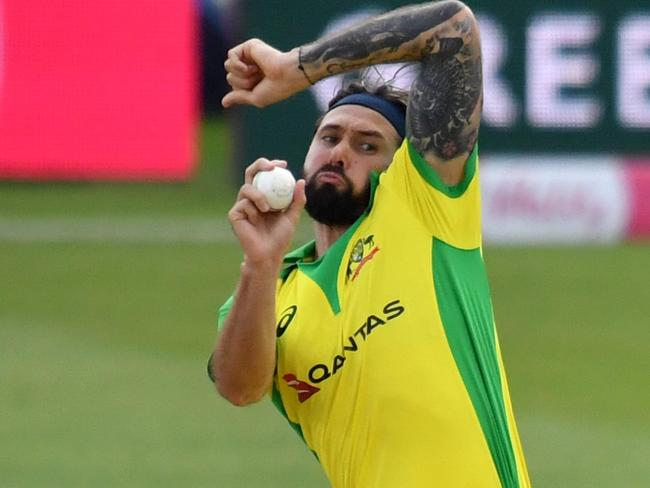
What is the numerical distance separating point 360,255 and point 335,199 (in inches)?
7.2

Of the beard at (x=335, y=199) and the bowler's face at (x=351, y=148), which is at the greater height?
the bowler's face at (x=351, y=148)

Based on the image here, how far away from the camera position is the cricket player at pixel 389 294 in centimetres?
460

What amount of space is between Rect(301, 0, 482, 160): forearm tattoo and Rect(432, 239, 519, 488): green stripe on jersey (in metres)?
0.32

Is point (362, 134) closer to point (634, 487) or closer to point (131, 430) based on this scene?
point (634, 487)

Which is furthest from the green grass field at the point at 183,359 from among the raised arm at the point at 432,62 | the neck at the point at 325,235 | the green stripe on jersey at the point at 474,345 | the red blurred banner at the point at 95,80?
the raised arm at the point at 432,62

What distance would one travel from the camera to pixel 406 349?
4.62m

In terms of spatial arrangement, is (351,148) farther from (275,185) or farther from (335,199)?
(275,185)

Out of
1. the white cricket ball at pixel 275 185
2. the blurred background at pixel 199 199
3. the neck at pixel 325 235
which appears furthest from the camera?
the blurred background at pixel 199 199

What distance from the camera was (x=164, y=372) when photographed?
12.2 metres

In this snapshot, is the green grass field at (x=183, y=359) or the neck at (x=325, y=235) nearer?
the neck at (x=325, y=235)

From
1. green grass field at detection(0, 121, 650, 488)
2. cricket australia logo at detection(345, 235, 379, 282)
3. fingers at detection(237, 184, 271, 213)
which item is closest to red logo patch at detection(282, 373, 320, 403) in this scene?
cricket australia logo at detection(345, 235, 379, 282)

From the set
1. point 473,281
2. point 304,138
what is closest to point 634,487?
point 473,281

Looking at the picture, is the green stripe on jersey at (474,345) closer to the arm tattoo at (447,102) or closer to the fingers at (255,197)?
the arm tattoo at (447,102)

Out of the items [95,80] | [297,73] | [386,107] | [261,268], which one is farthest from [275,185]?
[95,80]
